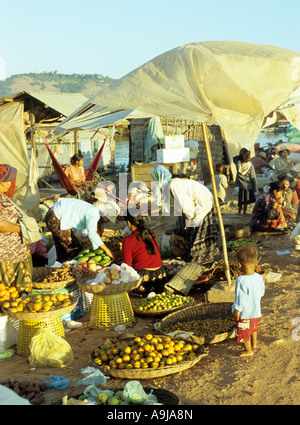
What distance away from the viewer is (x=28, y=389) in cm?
382

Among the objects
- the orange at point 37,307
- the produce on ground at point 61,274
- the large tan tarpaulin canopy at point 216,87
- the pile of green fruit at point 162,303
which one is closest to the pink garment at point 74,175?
the produce on ground at point 61,274

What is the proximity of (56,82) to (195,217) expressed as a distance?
3858 inches

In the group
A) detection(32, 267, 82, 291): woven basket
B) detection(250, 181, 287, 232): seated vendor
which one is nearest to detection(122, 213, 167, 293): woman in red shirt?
detection(32, 267, 82, 291): woven basket

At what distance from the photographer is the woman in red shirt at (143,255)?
6091 mm

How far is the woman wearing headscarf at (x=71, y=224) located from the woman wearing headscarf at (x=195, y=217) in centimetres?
113

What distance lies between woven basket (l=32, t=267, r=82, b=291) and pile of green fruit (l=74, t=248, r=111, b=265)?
436 mm

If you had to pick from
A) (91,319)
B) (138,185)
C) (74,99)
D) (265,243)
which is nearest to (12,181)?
(91,319)

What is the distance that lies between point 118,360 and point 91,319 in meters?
1.37

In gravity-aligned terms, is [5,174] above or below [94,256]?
above

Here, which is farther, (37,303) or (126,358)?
(37,303)

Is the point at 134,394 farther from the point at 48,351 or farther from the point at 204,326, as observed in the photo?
the point at 204,326

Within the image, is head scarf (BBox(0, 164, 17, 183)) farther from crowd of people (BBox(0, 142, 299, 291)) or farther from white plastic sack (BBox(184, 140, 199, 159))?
white plastic sack (BBox(184, 140, 199, 159))

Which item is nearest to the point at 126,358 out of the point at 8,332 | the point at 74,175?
the point at 8,332

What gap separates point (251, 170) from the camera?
33.2 ft
